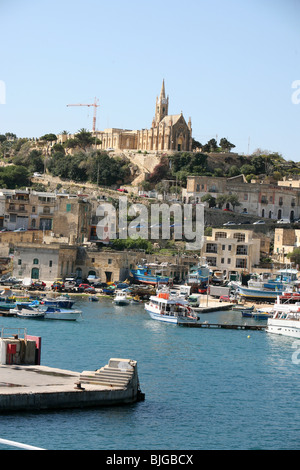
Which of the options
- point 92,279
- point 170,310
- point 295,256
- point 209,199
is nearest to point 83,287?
point 92,279

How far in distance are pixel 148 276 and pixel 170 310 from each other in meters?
13.5

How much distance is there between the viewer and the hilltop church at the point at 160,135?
9100 cm

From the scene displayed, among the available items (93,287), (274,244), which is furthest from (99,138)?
(93,287)

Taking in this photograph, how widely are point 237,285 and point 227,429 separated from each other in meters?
37.9

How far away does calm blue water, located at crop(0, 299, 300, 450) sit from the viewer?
24719mm

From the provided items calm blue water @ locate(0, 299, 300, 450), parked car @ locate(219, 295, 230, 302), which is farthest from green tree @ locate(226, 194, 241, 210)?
calm blue water @ locate(0, 299, 300, 450)

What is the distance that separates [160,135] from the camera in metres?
91.5

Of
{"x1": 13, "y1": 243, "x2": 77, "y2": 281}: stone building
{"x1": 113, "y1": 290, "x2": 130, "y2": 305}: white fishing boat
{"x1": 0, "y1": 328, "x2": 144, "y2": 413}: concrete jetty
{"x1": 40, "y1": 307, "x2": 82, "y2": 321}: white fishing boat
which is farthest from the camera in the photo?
{"x1": 13, "y1": 243, "x2": 77, "y2": 281}: stone building

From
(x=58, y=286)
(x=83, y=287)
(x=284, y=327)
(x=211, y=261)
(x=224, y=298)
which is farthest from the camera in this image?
(x=211, y=261)

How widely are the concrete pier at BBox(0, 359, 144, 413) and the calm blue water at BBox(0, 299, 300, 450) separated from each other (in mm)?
339

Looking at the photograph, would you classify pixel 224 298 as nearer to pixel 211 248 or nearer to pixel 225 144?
pixel 211 248

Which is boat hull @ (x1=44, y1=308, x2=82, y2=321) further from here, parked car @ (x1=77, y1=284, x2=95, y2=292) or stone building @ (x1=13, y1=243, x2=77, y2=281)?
stone building @ (x1=13, y1=243, x2=77, y2=281)

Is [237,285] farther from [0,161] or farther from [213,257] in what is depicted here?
[0,161]

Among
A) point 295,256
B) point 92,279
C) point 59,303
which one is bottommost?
point 59,303
